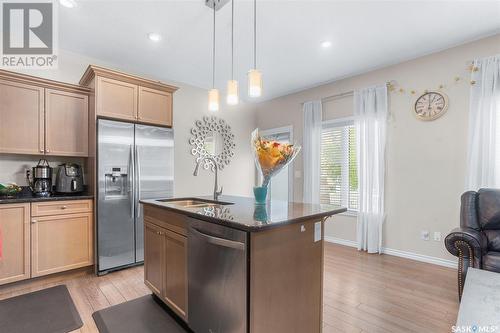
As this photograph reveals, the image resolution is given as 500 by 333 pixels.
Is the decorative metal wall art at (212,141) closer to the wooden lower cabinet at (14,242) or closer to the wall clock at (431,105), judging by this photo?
the wooden lower cabinet at (14,242)

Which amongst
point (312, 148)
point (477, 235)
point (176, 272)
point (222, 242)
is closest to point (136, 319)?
point (176, 272)

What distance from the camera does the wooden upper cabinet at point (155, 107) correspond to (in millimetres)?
3445

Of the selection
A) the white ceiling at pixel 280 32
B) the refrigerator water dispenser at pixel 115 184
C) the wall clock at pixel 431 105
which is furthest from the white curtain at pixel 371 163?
the refrigerator water dispenser at pixel 115 184

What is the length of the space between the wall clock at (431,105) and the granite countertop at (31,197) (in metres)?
4.43

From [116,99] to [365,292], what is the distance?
3612mm

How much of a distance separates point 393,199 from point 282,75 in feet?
8.55

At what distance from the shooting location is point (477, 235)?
7.66 ft

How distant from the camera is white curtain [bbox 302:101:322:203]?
4660 mm

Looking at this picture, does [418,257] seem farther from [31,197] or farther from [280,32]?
[31,197]

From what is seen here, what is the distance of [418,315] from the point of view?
217 centimetres

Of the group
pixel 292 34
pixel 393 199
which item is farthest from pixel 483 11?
pixel 393 199

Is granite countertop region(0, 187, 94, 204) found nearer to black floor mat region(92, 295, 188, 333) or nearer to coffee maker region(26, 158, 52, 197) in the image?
coffee maker region(26, 158, 52, 197)

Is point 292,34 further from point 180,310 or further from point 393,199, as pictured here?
point 180,310

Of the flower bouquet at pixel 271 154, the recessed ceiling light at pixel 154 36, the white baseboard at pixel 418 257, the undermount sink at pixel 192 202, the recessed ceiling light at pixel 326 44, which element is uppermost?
the recessed ceiling light at pixel 326 44
